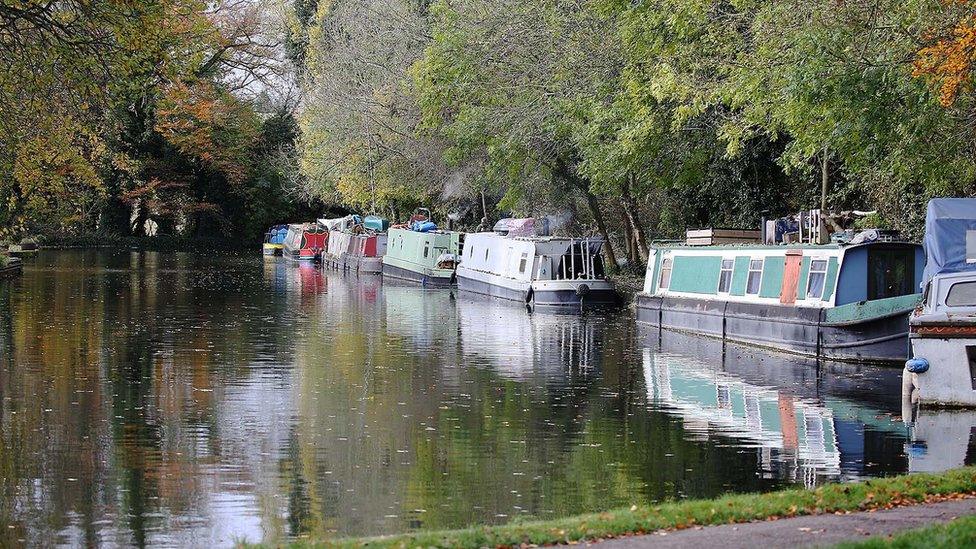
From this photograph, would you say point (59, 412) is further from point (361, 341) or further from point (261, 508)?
point (361, 341)

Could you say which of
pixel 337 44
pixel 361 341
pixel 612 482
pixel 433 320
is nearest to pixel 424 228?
pixel 337 44

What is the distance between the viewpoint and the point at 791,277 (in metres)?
29.5

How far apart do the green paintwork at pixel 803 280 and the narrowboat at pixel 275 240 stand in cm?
5711

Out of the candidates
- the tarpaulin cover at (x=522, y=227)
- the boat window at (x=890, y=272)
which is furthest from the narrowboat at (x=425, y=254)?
the boat window at (x=890, y=272)

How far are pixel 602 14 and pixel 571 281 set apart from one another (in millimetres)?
8132

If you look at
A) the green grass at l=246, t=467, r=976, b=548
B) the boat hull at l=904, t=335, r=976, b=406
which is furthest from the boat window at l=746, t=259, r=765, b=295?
the green grass at l=246, t=467, r=976, b=548

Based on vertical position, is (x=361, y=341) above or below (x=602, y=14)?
below

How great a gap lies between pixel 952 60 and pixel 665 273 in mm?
16334

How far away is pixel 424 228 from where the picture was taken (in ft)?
189

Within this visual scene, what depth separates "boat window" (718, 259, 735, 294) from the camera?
3267 cm

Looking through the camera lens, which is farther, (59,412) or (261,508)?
(59,412)

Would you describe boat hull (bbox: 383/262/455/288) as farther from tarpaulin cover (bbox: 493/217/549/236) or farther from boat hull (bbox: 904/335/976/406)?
boat hull (bbox: 904/335/976/406)

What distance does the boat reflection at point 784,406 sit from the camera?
1717 cm

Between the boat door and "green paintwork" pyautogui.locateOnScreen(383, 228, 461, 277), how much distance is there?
86.9ft
